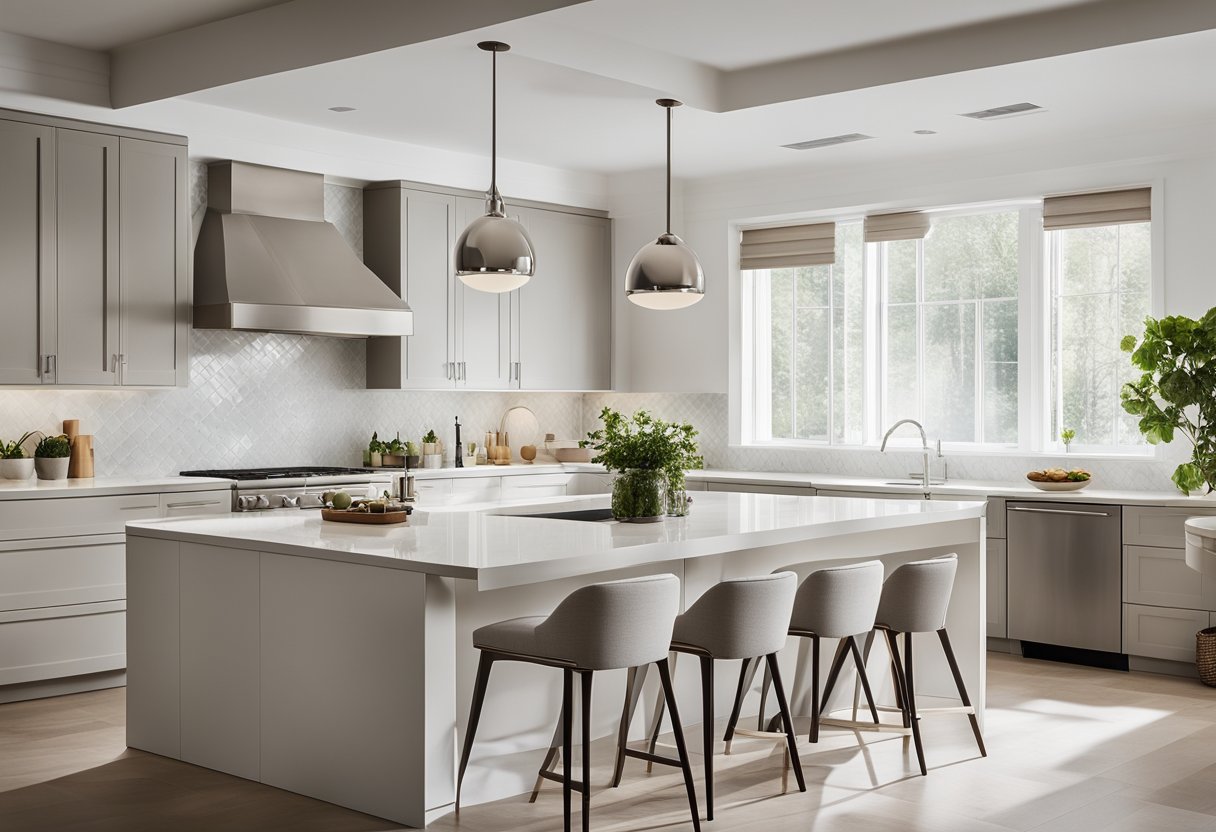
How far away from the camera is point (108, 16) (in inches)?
212

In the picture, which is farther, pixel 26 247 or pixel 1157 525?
pixel 1157 525

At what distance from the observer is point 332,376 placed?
24.8ft

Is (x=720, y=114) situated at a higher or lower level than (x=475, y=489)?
higher

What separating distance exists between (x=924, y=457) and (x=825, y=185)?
1.80 metres

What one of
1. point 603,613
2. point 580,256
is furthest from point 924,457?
point 603,613

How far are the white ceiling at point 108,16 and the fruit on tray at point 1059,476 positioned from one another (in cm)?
441

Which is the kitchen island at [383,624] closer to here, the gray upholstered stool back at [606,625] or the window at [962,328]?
the gray upholstered stool back at [606,625]

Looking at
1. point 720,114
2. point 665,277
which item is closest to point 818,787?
point 665,277

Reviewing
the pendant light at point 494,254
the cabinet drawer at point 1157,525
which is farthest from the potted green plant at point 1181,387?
the pendant light at point 494,254

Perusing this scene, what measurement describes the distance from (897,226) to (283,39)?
3927mm

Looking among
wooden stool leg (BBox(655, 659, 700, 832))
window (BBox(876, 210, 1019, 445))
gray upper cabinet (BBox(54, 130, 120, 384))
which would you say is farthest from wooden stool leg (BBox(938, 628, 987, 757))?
gray upper cabinet (BBox(54, 130, 120, 384))

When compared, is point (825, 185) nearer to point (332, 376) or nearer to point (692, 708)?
point (332, 376)

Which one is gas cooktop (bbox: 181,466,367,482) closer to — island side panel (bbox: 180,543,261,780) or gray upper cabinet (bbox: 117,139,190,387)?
gray upper cabinet (bbox: 117,139,190,387)

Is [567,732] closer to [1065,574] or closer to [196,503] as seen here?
[196,503]
